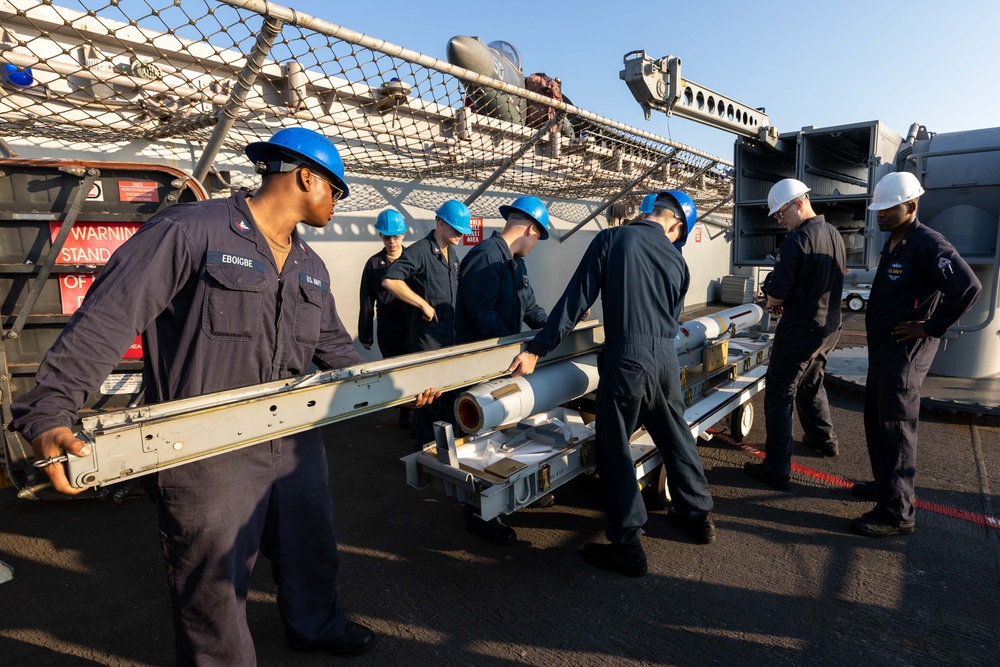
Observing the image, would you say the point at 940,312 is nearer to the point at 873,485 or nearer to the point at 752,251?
the point at 873,485

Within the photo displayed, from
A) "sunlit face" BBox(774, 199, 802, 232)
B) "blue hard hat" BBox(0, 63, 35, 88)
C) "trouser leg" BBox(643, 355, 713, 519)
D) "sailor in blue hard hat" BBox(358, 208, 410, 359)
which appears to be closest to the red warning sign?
"blue hard hat" BBox(0, 63, 35, 88)

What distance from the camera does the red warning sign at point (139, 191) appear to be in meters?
3.46

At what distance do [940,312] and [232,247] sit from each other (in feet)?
11.7

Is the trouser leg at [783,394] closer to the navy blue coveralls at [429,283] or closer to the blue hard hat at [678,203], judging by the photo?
the blue hard hat at [678,203]

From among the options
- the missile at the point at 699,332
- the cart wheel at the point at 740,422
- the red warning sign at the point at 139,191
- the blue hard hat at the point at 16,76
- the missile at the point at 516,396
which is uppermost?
the blue hard hat at the point at 16,76

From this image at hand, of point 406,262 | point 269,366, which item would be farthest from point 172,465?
point 406,262

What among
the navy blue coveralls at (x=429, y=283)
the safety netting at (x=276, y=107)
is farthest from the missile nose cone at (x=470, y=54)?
the navy blue coveralls at (x=429, y=283)

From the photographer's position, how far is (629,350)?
2.81 m

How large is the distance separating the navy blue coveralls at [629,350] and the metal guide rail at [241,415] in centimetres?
75

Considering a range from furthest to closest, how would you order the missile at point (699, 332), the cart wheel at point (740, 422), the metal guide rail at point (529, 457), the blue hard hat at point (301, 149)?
the cart wheel at point (740, 422) → the missile at point (699, 332) → the metal guide rail at point (529, 457) → the blue hard hat at point (301, 149)

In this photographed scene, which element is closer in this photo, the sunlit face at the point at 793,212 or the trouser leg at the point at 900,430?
the trouser leg at the point at 900,430

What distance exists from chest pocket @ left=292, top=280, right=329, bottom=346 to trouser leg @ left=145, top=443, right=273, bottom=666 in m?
0.41

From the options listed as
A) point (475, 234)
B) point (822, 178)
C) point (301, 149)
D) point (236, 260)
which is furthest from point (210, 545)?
point (822, 178)

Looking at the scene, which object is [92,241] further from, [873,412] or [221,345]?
[873,412]
